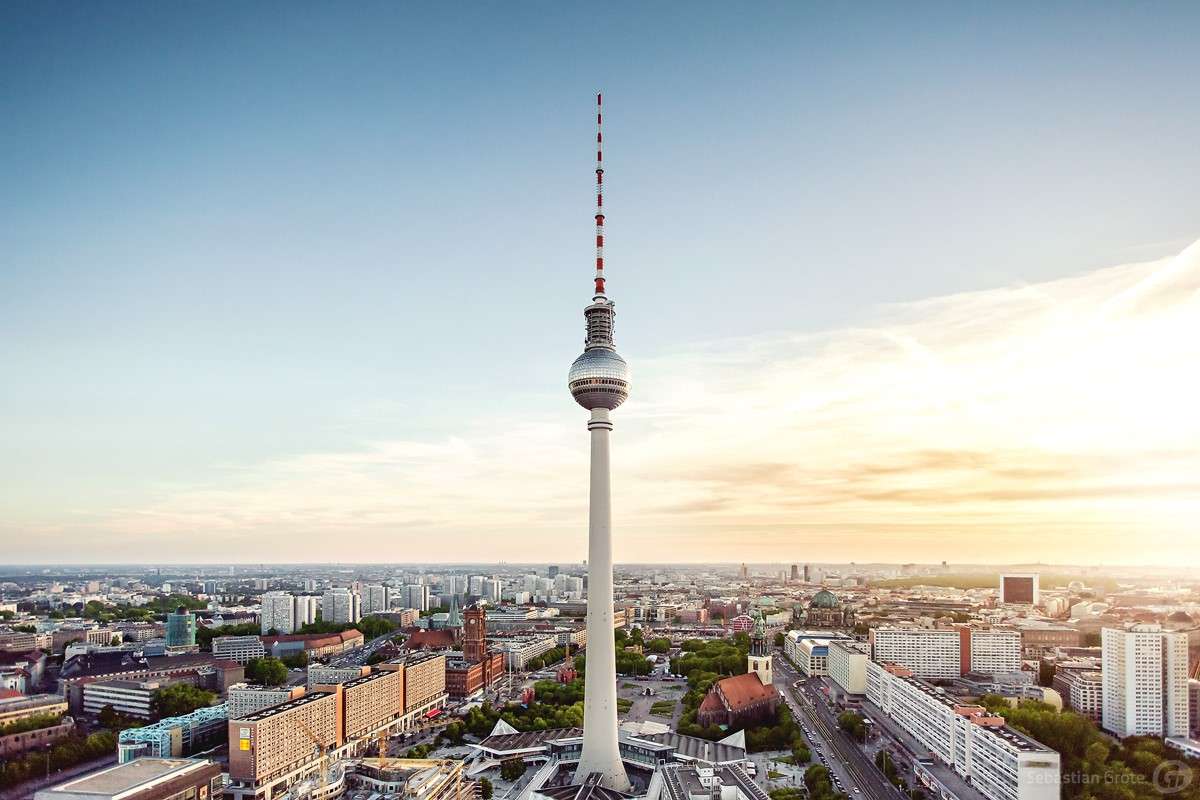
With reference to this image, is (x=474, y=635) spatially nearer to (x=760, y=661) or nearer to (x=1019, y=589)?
(x=760, y=661)

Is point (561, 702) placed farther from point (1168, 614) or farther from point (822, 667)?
point (1168, 614)

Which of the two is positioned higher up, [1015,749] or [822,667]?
[1015,749]

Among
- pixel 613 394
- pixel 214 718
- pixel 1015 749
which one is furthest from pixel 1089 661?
pixel 214 718

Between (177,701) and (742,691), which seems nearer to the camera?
(742,691)

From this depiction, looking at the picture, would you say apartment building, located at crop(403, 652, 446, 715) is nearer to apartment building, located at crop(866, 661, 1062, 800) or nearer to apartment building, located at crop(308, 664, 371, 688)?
apartment building, located at crop(308, 664, 371, 688)

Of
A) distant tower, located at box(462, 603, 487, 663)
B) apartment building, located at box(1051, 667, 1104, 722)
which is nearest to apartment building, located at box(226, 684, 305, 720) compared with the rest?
distant tower, located at box(462, 603, 487, 663)

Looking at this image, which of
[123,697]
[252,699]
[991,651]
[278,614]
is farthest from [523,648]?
[991,651]
